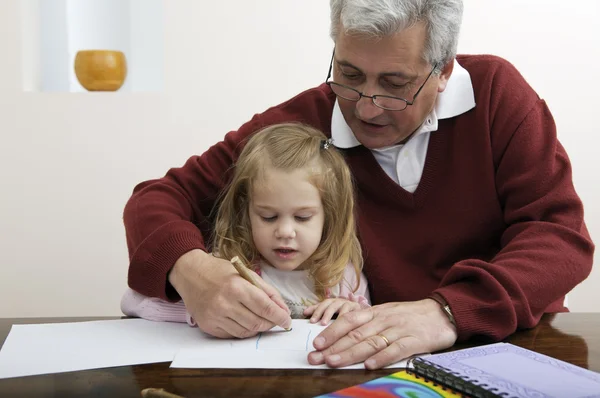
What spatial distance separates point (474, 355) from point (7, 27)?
94.2 inches

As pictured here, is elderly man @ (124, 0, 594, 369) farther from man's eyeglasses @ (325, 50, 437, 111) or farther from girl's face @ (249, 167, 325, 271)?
girl's face @ (249, 167, 325, 271)

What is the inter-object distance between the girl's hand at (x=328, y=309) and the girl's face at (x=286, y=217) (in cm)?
19

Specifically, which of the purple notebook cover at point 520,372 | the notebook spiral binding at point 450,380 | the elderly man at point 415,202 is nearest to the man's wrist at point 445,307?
the elderly man at point 415,202

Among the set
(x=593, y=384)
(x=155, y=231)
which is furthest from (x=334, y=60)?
(x=593, y=384)

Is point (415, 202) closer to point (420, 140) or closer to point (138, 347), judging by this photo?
point (420, 140)

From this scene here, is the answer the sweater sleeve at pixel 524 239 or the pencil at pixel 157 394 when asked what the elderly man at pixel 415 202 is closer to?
the sweater sleeve at pixel 524 239

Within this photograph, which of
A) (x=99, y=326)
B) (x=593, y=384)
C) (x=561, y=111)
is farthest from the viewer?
(x=561, y=111)

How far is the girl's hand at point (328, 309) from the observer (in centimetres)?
133

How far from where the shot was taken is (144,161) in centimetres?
285

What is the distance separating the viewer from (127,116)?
2.82 m

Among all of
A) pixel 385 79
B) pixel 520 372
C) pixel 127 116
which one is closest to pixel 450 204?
pixel 385 79

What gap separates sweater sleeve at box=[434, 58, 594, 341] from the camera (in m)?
1.20

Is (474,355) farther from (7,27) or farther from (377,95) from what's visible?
(7,27)

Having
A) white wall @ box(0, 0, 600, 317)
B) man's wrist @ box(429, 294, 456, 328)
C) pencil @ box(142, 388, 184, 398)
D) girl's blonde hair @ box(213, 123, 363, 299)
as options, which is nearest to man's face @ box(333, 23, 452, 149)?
girl's blonde hair @ box(213, 123, 363, 299)
